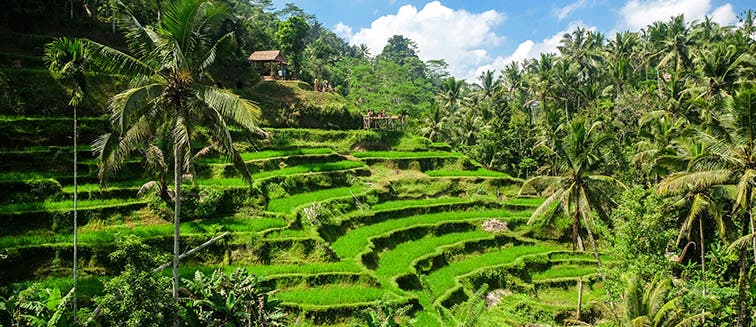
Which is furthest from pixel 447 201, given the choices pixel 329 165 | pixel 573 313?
pixel 573 313

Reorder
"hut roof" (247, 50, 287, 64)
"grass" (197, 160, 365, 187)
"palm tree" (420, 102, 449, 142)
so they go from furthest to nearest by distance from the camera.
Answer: "palm tree" (420, 102, 449, 142) < "hut roof" (247, 50, 287, 64) < "grass" (197, 160, 365, 187)

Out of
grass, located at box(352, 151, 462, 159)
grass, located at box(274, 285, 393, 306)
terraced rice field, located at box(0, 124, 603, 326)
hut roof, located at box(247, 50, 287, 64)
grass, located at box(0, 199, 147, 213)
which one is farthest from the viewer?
hut roof, located at box(247, 50, 287, 64)

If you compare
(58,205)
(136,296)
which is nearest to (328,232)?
(58,205)

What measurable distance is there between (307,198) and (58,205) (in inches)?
409

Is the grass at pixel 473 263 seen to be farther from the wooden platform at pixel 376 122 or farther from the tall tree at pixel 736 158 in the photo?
the wooden platform at pixel 376 122

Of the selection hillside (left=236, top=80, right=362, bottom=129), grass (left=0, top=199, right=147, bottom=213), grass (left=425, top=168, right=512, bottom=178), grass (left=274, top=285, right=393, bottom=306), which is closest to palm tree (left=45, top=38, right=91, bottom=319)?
grass (left=0, top=199, right=147, bottom=213)

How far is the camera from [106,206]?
18.0m

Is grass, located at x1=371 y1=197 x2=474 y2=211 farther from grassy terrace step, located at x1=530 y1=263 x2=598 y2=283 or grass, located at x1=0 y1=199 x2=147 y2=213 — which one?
grass, located at x1=0 y1=199 x2=147 y2=213

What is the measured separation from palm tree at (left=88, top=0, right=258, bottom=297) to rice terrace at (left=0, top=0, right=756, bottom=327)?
2.1 inches

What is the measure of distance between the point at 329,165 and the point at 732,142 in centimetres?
1987

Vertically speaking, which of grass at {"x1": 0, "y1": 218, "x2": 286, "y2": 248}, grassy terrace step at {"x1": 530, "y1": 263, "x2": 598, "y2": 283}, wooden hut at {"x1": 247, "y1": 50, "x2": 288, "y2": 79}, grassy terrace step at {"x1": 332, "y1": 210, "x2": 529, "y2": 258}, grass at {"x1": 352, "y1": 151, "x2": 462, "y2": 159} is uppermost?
wooden hut at {"x1": 247, "y1": 50, "x2": 288, "y2": 79}

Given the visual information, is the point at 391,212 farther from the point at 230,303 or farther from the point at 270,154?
the point at 230,303

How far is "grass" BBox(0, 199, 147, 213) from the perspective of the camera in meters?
16.6

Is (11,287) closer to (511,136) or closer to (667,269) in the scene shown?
(667,269)
